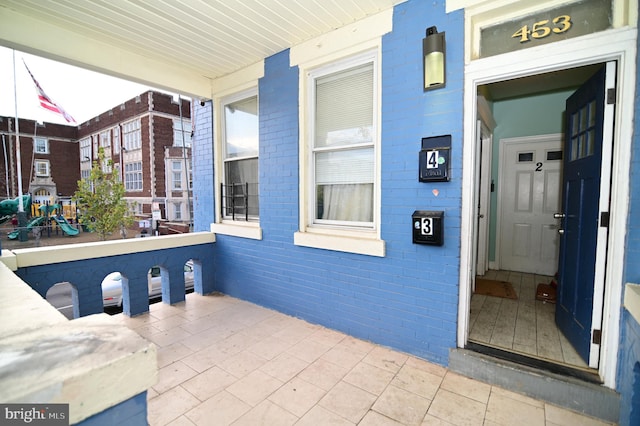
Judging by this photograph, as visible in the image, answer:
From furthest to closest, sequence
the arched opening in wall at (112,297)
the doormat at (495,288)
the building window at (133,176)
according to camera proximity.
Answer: the building window at (133,176) → the arched opening in wall at (112,297) → the doormat at (495,288)

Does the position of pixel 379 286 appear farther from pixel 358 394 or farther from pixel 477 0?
pixel 477 0

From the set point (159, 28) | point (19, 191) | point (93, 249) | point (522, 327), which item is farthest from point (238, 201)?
point (19, 191)

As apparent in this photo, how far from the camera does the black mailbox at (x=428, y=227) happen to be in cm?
223

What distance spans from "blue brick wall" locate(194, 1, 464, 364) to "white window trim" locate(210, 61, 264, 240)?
0.97 feet

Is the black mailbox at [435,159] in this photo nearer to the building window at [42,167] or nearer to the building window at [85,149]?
the building window at [85,149]

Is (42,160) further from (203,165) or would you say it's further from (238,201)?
(238,201)

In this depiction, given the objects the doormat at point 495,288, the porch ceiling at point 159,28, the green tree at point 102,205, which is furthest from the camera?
the green tree at point 102,205

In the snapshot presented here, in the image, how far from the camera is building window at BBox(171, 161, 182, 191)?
709 inches

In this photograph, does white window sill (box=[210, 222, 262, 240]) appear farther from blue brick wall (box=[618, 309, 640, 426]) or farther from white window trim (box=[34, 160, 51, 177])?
white window trim (box=[34, 160, 51, 177])

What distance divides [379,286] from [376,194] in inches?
32.9

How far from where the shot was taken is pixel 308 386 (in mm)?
2109

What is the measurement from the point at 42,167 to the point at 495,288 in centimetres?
3047

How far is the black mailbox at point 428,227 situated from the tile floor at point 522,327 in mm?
1017

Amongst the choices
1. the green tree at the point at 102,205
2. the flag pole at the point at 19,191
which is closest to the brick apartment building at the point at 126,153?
the green tree at the point at 102,205
